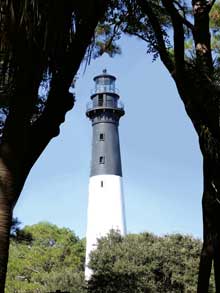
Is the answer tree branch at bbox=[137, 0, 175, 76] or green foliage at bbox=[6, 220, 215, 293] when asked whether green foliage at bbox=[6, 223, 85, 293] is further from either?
tree branch at bbox=[137, 0, 175, 76]

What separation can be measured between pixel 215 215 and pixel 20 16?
230 centimetres

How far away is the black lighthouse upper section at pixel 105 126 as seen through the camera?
30.5m

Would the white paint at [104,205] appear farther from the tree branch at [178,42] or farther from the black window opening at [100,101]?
the tree branch at [178,42]

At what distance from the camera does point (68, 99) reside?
349cm

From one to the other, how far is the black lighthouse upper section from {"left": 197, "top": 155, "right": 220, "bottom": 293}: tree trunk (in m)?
25.6

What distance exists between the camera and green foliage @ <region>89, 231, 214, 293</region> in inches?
810

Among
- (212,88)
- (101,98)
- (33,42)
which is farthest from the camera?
(101,98)

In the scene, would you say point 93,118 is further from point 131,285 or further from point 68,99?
point 68,99

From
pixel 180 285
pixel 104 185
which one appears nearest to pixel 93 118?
pixel 104 185

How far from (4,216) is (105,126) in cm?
2945

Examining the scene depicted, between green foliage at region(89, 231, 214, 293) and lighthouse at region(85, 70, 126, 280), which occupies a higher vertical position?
lighthouse at region(85, 70, 126, 280)

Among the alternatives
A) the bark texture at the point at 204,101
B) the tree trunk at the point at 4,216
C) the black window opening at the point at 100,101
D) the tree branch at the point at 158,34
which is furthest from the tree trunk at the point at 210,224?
the black window opening at the point at 100,101

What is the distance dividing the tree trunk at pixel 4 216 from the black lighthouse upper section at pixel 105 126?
27050 mm

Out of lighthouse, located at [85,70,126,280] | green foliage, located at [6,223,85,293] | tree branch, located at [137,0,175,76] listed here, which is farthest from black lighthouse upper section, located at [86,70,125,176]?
tree branch, located at [137,0,175,76]
